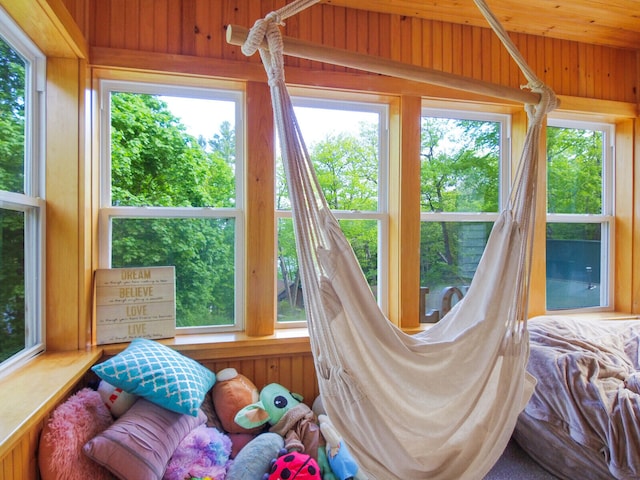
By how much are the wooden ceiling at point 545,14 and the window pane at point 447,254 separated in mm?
1176

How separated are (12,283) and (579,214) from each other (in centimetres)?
317

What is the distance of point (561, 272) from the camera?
2.46m

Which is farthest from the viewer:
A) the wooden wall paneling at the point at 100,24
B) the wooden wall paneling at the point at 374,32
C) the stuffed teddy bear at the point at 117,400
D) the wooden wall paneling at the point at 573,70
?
the wooden wall paneling at the point at 573,70

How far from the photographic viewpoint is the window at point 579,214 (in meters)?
2.43

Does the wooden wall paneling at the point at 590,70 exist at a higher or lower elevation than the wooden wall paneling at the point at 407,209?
higher

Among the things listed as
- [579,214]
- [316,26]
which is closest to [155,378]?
[316,26]

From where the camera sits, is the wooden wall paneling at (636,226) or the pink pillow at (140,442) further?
the wooden wall paneling at (636,226)

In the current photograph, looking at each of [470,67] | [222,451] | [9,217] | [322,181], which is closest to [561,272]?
[470,67]

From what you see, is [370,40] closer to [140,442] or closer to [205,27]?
[205,27]

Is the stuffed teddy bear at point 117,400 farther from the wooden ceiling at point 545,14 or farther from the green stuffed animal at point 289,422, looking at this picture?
the wooden ceiling at point 545,14

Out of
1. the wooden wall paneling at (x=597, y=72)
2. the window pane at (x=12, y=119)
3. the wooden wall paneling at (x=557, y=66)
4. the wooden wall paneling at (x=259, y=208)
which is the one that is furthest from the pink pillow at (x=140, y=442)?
the wooden wall paneling at (x=597, y=72)

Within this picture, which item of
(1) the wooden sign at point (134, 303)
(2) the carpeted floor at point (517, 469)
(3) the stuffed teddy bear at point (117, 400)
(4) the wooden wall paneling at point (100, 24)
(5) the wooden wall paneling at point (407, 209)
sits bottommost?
(2) the carpeted floor at point (517, 469)

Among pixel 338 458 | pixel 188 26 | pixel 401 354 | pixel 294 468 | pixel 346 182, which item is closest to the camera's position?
pixel 401 354

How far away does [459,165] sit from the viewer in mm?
2252
